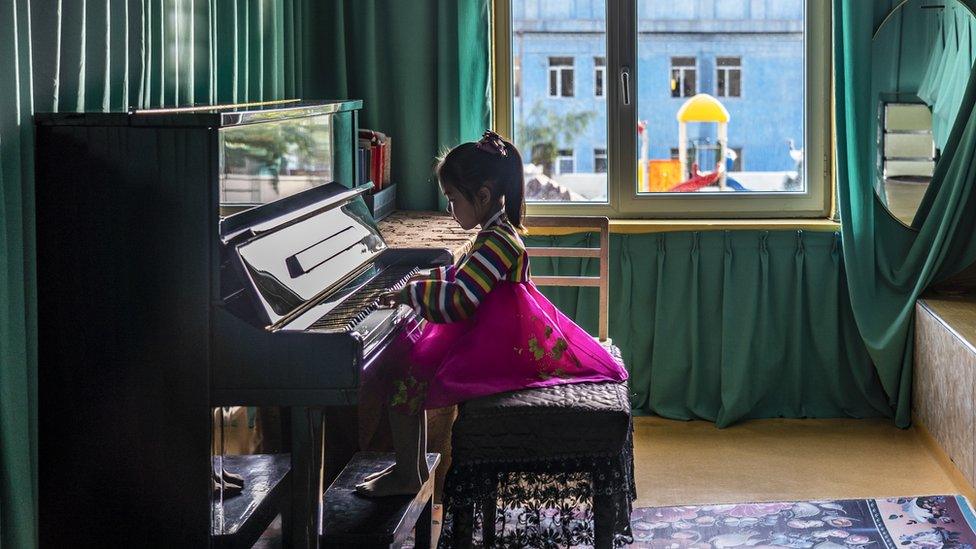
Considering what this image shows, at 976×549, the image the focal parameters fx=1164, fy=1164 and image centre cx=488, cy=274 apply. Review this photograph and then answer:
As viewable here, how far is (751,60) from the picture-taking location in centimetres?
397

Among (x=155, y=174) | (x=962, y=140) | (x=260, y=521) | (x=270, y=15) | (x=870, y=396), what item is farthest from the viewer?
(x=870, y=396)

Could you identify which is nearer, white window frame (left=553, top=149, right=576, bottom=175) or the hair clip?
the hair clip

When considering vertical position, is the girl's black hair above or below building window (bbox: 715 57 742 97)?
below

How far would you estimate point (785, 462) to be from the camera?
355 cm

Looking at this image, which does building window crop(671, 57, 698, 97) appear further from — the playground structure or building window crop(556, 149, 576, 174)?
building window crop(556, 149, 576, 174)

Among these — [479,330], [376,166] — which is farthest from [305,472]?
[376,166]

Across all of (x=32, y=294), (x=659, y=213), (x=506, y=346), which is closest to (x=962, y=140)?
(x=659, y=213)

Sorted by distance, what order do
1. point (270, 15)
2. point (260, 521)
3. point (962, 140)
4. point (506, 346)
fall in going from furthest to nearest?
point (962, 140) → point (270, 15) → point (506, 346) → point (260, 521)

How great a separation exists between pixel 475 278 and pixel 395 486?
472 mm

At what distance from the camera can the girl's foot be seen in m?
2.46

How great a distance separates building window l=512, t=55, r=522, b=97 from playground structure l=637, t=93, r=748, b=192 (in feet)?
1.43

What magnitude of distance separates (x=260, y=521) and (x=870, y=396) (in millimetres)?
2380

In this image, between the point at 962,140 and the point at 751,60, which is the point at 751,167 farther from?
the point at 962,140


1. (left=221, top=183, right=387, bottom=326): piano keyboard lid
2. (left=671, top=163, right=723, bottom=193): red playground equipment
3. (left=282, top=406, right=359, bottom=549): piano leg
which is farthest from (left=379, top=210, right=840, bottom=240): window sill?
(left=282, top=406, right=359, bottom=549): piano leg
